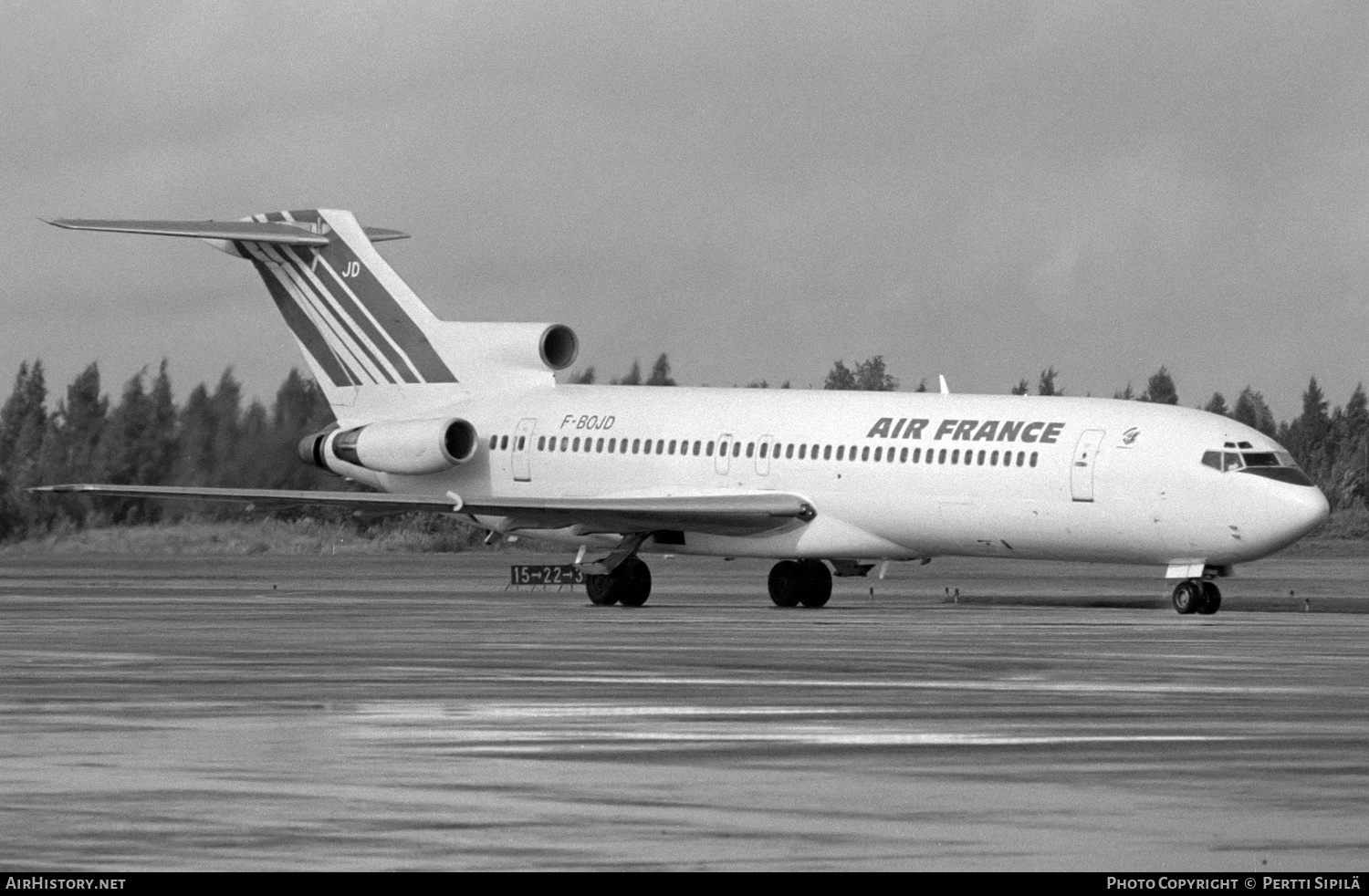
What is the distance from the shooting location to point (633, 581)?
139 feet

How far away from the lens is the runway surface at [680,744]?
1192 cm

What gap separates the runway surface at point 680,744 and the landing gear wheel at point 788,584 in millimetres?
8024

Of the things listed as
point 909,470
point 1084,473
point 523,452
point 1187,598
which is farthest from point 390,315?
point 1187,598

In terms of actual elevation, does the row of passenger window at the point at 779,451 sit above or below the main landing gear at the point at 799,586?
above

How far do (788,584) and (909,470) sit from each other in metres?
3.47

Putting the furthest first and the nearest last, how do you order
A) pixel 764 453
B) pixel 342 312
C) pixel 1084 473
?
pixel 342 312, pixel 764 453, pixel 1084 473

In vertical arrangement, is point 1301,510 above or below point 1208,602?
above

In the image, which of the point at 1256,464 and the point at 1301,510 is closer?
the point at 1301,510

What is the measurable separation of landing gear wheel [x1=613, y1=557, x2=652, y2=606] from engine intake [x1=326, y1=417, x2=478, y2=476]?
5188mm

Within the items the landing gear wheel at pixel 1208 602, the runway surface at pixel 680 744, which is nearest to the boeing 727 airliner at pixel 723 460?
the landing gear wheel at pixel 1208 602

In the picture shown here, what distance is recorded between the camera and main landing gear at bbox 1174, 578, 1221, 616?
37625 millimetres

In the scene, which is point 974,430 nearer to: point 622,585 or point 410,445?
point 622,585

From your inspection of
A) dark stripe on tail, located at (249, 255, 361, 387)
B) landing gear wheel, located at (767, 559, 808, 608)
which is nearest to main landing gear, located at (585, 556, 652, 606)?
landing gear wheel, located at (767, 559, 808, 608)

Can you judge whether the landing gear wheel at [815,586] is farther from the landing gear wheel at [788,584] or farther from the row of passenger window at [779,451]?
the row of passenger window at [779,451]
